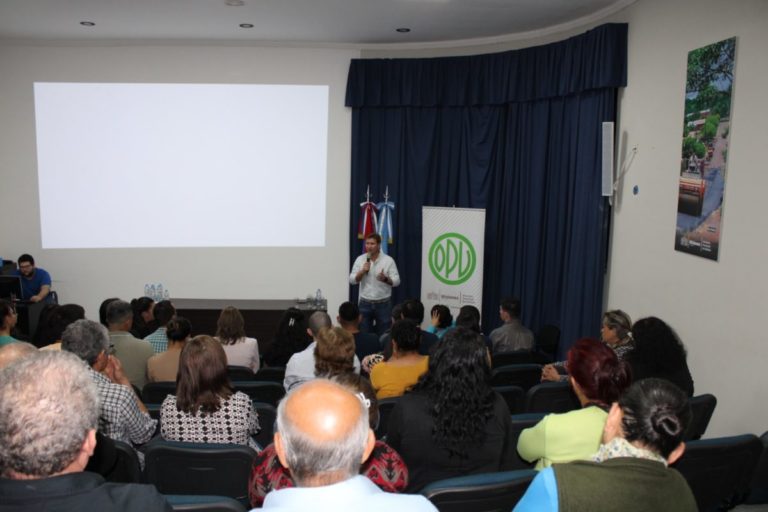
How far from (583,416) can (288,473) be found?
102cm

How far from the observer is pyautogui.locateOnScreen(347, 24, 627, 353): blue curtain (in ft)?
20.7

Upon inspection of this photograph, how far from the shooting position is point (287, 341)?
14.8 ft

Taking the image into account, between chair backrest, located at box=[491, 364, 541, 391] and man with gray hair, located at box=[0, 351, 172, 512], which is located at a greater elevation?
man with gray hair, located at box=[0, 351, 172, 512]

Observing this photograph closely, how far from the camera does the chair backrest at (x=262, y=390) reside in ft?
11.6

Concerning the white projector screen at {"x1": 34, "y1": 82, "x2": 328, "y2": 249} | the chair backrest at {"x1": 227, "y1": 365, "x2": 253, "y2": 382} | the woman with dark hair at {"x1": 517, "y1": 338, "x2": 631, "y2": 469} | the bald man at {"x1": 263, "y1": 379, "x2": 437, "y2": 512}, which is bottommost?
the chair backrest at {"x1": 227, "y1": 365, "x2": 253, "y2": 382}

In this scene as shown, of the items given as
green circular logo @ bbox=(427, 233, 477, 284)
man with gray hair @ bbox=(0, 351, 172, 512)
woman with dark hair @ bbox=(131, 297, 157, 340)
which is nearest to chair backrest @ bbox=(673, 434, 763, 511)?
man with gray hair @ bbox=(0, 351, 172, 512)

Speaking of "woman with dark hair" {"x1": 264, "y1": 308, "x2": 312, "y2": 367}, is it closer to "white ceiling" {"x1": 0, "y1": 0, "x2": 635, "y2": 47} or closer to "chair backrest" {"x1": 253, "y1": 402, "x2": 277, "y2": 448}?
"chair backrest" {"x1": 253, "y1": 402, "x2": 277, "y2": 448}

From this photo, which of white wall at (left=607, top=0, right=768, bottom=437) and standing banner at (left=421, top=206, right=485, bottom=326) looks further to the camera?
standing banner at (left=421, top=206, right=485, bottom=326)

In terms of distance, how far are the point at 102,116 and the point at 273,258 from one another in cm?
267

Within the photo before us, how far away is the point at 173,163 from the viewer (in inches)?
322

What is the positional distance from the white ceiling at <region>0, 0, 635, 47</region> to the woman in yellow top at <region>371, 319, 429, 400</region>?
3783 mm

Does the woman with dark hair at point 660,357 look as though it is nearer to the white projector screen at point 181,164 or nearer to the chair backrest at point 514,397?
the chair backrest at point 514,397

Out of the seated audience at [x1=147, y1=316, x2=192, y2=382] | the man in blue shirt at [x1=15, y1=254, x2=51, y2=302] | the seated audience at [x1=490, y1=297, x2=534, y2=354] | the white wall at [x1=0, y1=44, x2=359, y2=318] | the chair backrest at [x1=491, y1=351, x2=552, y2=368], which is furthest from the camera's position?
the white wall at [x1=0, y1=44, x2=359, y2=318]

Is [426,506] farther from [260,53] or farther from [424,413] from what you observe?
[260,53]
